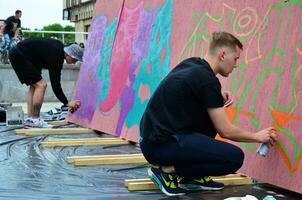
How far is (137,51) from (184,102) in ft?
10.3

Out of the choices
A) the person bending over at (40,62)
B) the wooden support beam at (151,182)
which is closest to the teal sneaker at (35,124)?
the person bending over at (40,62)

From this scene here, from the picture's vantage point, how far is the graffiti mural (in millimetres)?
4137

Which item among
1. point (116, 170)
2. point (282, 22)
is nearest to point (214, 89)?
point (282, 22)

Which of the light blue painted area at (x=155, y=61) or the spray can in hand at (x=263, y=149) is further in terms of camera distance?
the light blue painted area at (x=155, y=61)

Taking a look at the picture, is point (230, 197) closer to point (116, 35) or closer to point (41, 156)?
point (41, 156)

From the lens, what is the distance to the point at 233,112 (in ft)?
15.5

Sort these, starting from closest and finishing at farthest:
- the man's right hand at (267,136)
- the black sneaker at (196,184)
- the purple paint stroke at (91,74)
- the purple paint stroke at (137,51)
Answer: the man's right hand at (267,136) < the black sneaker at (196,184) < the purple paint stroke at (137,51) < the purple paint stroke at (91,74)

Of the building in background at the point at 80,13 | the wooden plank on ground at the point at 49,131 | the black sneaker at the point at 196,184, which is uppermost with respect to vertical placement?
the building in background at the point at 80,13

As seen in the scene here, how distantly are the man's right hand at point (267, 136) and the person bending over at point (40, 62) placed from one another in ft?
12.9

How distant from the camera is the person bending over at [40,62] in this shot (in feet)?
24.7

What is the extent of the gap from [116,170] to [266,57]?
64.5 inches

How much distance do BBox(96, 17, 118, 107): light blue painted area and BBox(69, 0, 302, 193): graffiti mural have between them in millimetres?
17

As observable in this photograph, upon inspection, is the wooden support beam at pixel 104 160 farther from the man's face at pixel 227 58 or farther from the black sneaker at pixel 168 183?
the man's face at pixel 227 58

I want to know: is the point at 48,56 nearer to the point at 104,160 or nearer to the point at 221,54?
the point at 104,160
